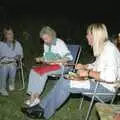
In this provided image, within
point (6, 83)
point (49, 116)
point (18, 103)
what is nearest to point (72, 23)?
point (6, 83)

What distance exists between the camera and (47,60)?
6.45 meters

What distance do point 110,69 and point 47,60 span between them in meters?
1.75

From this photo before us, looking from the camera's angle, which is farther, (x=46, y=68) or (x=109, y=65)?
(x=46, y=68)

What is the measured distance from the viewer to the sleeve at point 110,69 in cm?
489

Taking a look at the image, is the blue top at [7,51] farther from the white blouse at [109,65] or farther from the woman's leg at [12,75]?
the white blouse at [109,65]

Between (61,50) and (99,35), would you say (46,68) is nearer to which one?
(61,50)

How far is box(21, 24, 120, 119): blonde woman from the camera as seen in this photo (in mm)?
4914

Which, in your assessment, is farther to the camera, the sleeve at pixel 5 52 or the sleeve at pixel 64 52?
the sleeve at pixel 5 52

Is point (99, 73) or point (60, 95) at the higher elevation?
point (99, 73)

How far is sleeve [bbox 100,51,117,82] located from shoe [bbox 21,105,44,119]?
1.06 m

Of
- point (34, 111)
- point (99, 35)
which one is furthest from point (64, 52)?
point (99, 35)

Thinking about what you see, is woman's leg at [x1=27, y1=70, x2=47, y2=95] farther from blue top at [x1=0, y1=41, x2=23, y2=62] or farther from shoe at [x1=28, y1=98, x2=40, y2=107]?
blue top at [x1=0, y1=41, x2=23, y2=62]

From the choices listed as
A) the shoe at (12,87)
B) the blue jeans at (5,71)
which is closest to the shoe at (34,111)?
the blue jeans at (5,71)

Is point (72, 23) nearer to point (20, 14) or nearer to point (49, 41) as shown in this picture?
point (20, 14)
